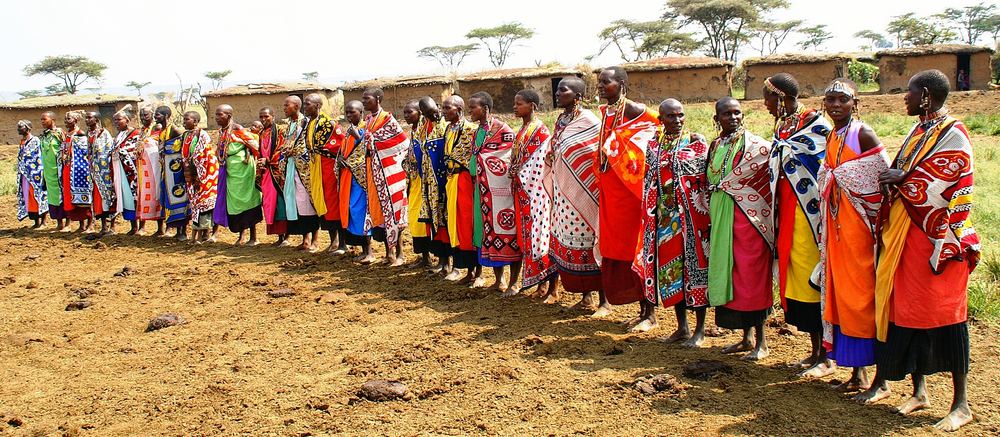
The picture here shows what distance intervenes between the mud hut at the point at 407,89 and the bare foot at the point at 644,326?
725 inches

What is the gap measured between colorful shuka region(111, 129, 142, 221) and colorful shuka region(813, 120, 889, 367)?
31.0ft

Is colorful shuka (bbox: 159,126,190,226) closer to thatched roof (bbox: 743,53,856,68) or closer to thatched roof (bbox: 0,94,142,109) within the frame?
thatched roof (bbox: 0,94,142,109)

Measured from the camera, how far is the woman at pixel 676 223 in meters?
5.53

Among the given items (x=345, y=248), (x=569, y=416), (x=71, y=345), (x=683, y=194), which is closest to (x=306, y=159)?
(x=345, y=248)

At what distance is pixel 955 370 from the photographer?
4.16 metres

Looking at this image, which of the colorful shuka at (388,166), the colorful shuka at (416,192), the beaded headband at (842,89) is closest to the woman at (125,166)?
the colorful shuka at (388,166)

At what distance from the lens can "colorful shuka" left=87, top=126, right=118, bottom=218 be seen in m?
11.7

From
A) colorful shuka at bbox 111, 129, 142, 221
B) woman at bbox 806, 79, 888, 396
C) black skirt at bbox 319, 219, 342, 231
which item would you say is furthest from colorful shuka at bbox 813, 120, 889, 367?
colorful shuka at bbox 111, 129, 142, 221

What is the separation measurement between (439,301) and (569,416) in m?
3.03

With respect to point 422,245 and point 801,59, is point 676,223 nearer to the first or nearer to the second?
point 422,245

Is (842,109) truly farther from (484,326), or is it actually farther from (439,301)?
(439,301)

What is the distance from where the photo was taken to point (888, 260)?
4.25m

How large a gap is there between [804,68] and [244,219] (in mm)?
19921

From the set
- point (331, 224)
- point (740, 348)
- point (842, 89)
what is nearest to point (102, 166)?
point (331, 224)
